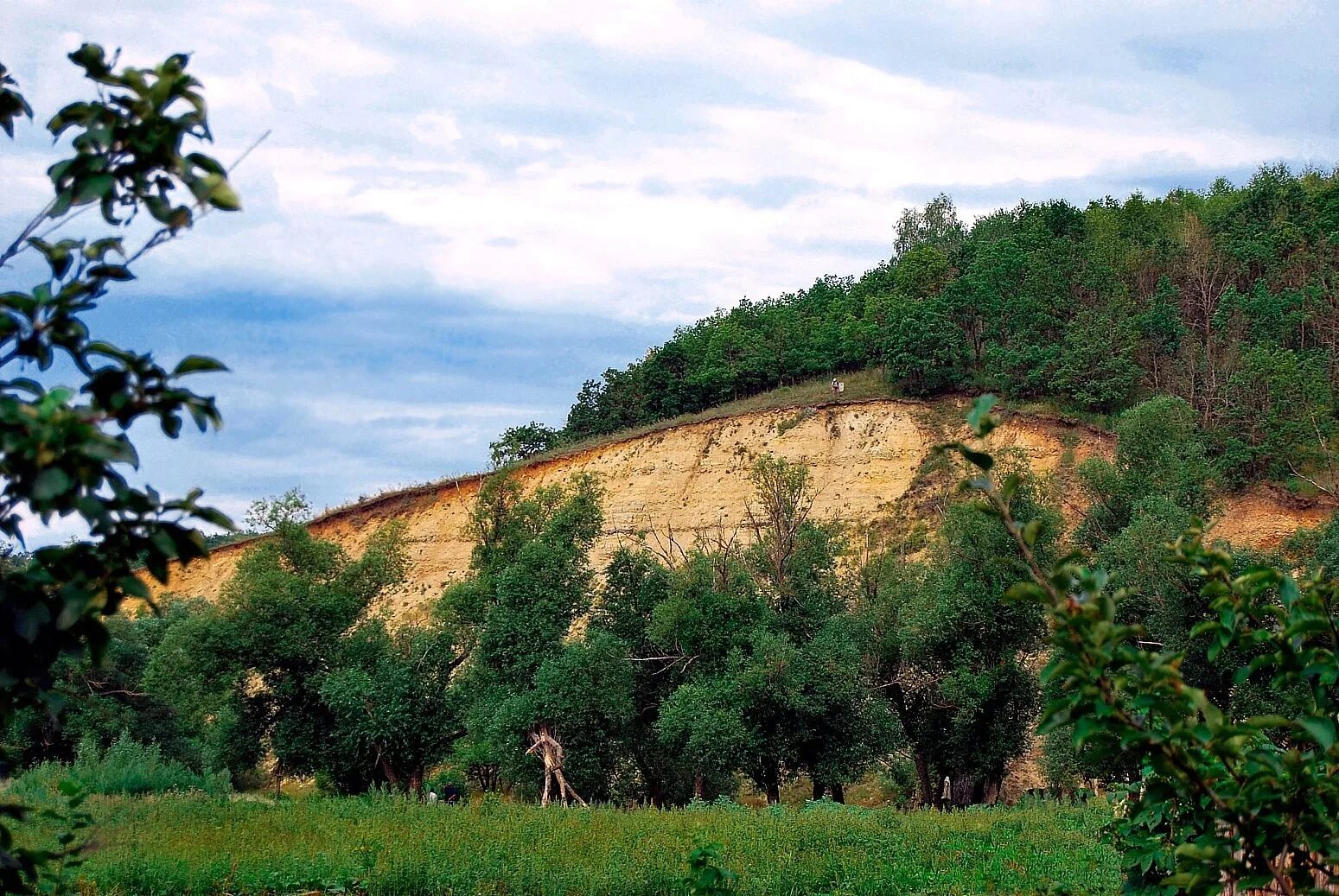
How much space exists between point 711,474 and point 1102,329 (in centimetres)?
1972

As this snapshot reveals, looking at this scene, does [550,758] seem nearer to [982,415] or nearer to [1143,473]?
[1143,473]

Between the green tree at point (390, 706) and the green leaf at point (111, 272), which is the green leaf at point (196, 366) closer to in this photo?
the green leaf at point (111, 272)

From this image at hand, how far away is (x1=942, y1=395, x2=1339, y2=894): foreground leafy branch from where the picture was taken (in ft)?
10.4

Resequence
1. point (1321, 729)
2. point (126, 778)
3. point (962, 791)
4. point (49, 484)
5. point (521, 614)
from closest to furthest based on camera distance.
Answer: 1. point (49, 484)
2. point (1321, 729)
3. point (126, 778)
4. point (521, 614)
5. point (962, 791)

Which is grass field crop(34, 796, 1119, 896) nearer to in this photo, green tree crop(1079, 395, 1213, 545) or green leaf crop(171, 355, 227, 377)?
green leaf crop(171, 355, 227, 377)

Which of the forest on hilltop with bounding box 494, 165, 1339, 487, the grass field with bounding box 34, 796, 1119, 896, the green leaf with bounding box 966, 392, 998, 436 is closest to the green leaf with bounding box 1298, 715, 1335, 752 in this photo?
the green leaf with bounding box 966, 392, 998, 436

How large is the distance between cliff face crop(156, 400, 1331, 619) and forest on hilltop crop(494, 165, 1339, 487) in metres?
2.68

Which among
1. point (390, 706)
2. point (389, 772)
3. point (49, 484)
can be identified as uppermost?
point (49, 484)

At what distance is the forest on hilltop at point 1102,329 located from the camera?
47469 millimetres

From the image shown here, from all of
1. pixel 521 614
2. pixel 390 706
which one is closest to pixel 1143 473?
pixel 521 614

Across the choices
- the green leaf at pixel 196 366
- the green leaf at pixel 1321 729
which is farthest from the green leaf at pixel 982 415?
the green leaf at pixel 196 366

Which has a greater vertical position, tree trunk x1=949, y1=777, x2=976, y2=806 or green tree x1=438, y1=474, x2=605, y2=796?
green tree x1=438, y1=474, x2=605, y2=796

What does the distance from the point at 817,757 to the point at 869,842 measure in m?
14.6

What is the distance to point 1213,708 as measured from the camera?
320 cm
